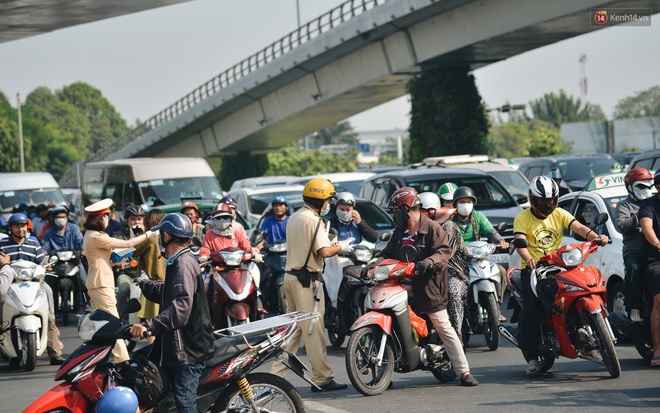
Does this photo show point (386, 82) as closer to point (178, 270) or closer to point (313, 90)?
point (313, 90)

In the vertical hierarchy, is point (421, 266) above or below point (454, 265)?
above

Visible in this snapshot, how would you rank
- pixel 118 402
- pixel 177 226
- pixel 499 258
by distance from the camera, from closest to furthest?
pixel 118 402, pixel 177 226, pixel 499 258

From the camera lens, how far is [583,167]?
2984 centimetres

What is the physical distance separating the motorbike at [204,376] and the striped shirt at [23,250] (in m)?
5.92

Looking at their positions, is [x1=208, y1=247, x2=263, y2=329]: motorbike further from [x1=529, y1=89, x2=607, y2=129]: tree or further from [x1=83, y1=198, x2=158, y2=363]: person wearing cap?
[x1=529, y1=89, x2=607, y2=129]: tree

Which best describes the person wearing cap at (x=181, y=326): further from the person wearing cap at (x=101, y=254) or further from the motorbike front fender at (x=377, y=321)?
the person wearing cap at (x=101, y=254)

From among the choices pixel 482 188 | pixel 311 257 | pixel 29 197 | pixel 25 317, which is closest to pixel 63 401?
pixel 311 257

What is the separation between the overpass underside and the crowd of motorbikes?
729 inches

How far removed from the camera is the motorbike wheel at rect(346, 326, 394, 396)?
9125 mm

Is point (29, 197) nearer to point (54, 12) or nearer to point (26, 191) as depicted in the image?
point (26, 191)

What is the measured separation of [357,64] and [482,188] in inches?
965

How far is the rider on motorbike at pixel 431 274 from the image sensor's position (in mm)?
9531

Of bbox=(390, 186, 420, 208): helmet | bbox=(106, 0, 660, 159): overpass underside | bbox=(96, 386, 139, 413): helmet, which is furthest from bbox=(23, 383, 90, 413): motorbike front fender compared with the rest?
bbox=(106, 0, 660, 159): overpass underside

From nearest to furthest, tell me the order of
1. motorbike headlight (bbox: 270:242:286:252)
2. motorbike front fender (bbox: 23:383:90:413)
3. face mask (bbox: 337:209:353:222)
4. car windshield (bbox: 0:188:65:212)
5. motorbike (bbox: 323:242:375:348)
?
motorbike front fender (bbox: 23:383:90:413), motorbike (bbox: 323:242:375:348), face mask (bbox: 337:209:353:222), motorbike headlight (bbox: 270:242:286:252), car windshield (bbox: 0:188:65:212)
